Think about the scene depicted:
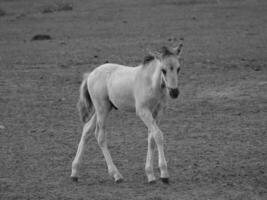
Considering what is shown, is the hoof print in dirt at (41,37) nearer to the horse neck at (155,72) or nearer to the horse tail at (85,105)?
the horse tail at (85,105)

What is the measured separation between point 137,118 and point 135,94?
4.37 metres

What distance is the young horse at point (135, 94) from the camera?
867 cm

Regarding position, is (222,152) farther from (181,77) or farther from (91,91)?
(181,77)

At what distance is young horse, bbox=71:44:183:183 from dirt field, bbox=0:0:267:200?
41 centimetres

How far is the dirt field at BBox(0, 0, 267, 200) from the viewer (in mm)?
8938

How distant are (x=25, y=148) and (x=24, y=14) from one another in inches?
1308

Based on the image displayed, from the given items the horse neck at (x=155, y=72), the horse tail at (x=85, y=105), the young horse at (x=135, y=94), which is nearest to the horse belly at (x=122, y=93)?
the young horse at (x=135, y=94)

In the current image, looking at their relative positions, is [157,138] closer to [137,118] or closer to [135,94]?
[135,94]

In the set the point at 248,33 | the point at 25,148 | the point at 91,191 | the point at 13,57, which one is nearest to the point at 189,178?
the point at 91,191

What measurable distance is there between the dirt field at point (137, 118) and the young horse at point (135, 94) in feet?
1.33

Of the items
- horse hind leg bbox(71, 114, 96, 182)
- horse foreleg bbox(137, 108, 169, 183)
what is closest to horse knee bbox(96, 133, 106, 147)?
horse hind leg bbox(71, 114, 96, 182)

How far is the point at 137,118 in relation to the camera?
13469mm

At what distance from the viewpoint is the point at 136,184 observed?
29.5ft

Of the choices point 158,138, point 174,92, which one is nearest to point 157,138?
point 158,138
